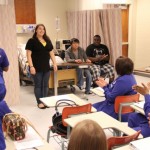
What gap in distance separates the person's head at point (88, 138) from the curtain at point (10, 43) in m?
3.36

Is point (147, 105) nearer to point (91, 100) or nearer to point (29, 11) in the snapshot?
point (91, 100)

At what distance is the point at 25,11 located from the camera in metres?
6.18

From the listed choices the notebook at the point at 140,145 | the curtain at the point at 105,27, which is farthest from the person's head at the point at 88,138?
the curtain at the point at 105,27

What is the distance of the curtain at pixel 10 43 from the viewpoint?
412cm

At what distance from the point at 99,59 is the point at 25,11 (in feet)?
7.50

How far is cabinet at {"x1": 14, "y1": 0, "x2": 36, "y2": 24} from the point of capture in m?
6.09

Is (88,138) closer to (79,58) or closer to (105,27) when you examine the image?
(79,58)

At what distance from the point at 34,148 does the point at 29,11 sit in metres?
5.10

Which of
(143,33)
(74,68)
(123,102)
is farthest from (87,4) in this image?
(123,102)

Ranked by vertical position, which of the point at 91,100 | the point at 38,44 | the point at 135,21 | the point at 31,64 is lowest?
the point at 91,100

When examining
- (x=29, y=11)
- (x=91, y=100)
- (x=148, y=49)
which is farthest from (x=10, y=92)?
(x=148, y=49)

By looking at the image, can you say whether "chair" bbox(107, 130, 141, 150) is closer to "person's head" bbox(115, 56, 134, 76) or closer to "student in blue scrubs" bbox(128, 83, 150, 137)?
"student in blue scrubs" bbox(128, 83, 150, 137)

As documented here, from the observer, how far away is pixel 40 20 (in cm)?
652

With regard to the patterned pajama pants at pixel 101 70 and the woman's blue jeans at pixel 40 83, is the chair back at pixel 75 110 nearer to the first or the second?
the woman's blue jeans at pixel 40 83
